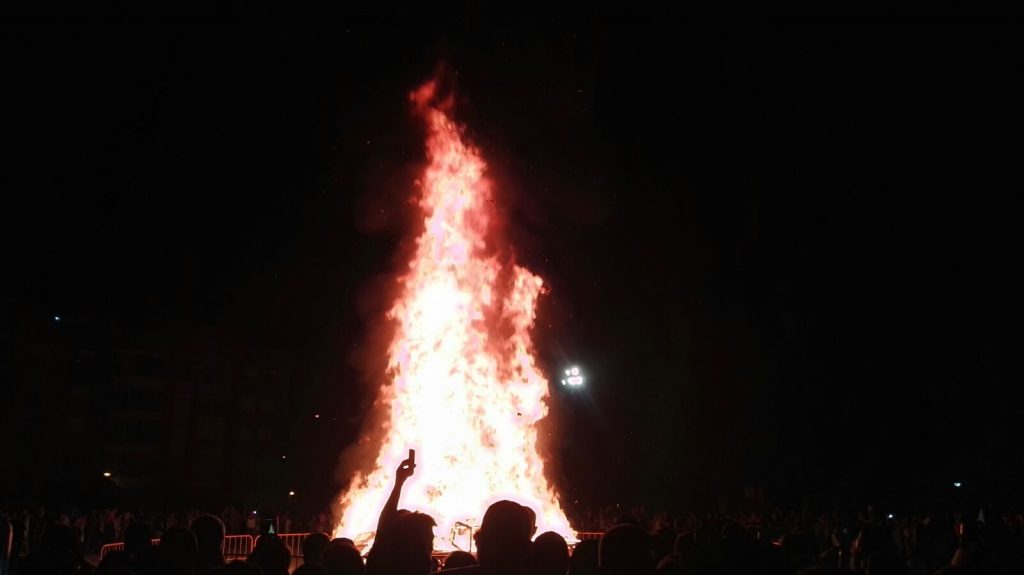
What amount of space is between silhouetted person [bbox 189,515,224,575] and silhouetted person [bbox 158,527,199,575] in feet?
0.77

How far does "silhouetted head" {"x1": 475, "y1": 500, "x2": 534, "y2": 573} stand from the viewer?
4691mm

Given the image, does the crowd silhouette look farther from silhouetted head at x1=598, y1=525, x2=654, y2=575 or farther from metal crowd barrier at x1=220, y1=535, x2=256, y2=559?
metal crowd barrier at x1=220, y1=535, x2=256, y2=559

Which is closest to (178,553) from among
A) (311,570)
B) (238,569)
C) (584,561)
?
(238,569)

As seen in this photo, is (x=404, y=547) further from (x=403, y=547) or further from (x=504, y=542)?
(x=504, y=542)

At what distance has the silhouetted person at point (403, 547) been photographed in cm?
519

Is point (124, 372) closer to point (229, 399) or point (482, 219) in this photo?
point (229, 399)

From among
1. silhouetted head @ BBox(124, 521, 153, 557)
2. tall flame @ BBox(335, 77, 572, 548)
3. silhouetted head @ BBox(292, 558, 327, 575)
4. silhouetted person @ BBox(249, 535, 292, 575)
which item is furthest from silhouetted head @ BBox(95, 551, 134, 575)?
tall flame @ BBox(335, 77, 572, 548)

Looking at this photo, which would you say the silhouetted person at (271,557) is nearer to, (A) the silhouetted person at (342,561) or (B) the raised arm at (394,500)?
(A) the silhouetted person at (342,561)

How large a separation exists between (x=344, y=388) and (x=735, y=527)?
186 ft

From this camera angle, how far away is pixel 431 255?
2300 centimetres

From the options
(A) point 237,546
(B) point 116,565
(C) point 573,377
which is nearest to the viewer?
(B) point 116,565

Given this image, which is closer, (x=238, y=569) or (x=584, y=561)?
(x=238, y=569)

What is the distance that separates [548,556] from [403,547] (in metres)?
0.85

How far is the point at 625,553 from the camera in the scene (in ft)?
15.5
